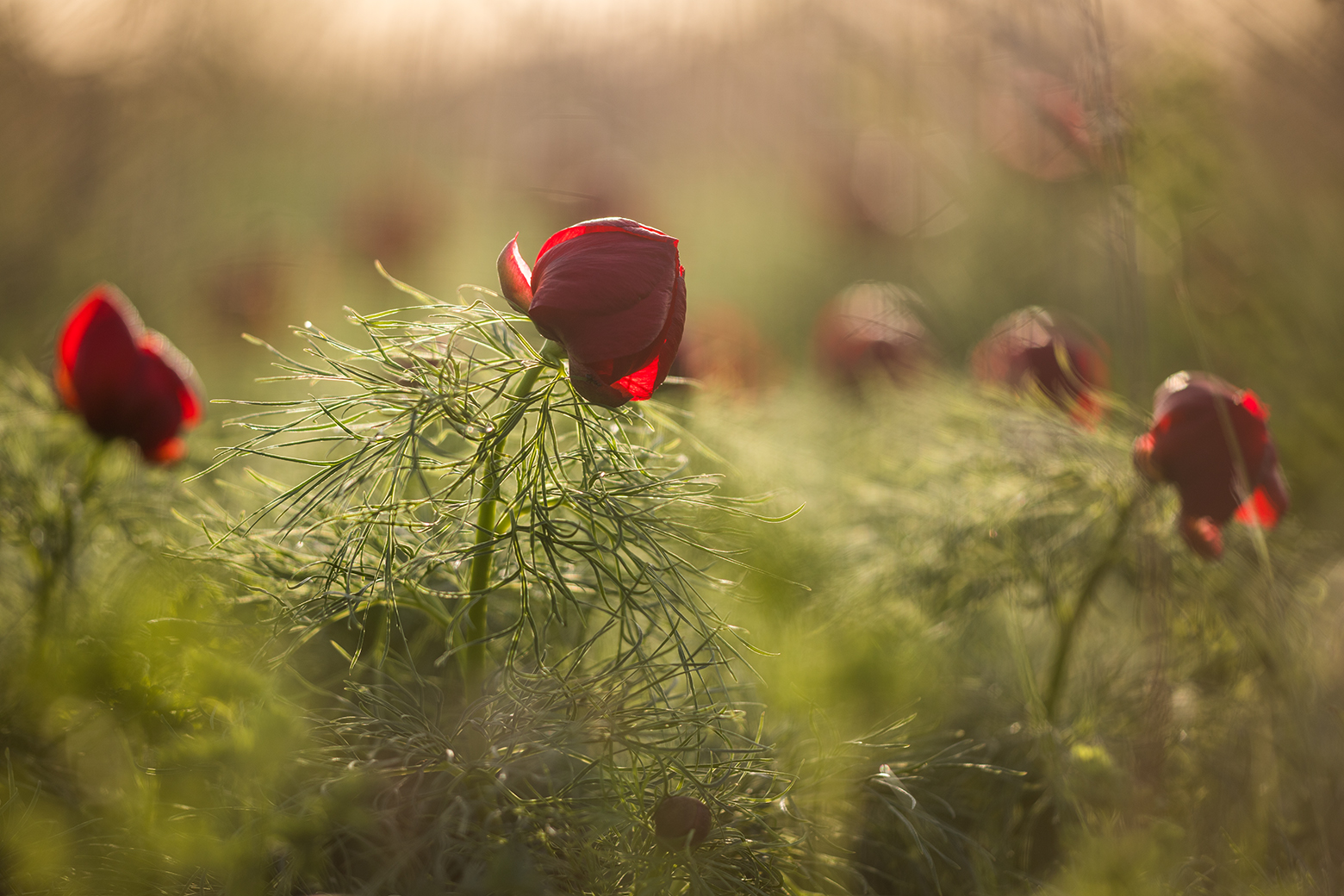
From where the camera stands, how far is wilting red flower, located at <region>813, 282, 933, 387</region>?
38.5 inches

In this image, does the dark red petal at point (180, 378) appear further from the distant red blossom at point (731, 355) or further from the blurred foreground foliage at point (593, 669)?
the distant red blossom at point (731, 355)

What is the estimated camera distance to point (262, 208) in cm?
162

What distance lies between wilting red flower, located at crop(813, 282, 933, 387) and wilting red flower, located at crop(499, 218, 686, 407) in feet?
2.08

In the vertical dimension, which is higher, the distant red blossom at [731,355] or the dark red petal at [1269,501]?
the dark red petal at [1269,501]

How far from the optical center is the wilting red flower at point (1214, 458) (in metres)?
0.48

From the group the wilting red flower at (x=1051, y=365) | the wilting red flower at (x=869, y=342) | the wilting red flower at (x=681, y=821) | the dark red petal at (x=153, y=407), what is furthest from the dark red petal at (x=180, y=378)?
the wilting red flower at (x=869, y=342)

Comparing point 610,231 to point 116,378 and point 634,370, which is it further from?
point 116,378

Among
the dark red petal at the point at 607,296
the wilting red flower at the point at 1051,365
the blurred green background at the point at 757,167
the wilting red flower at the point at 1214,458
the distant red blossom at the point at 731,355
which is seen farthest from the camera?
the distant red blossom at the point at 731,355

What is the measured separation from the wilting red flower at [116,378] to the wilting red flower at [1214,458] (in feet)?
1.96

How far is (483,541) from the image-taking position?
0.40 meters

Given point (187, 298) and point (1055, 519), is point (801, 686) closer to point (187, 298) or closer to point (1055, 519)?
point (1055, 519)

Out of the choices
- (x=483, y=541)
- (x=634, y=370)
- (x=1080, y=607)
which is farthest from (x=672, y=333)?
(x=1080, y=607)

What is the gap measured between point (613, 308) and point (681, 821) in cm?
23

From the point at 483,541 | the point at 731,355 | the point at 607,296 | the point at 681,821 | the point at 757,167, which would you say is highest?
the point at 607,296
